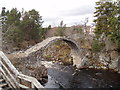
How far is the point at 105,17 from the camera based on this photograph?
1916 centimetres

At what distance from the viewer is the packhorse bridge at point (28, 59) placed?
4447 mm

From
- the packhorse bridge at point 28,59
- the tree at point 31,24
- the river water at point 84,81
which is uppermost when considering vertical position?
the tree at point 31,24

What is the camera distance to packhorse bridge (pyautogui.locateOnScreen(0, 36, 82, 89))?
14.6 ft

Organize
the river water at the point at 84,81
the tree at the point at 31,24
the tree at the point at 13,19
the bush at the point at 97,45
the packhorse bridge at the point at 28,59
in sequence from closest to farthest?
1. the packhorse bridge at the point at 28,59
2. the river water at the point at 84,81
3. the bush at the point at 97,45
4. the tree at the point at 13,19
5. the tree at the point at 31,24

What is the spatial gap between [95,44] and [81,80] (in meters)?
6.97

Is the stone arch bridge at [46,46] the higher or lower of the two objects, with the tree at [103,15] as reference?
lower

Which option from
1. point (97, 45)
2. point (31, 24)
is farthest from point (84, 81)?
point (31, 24)

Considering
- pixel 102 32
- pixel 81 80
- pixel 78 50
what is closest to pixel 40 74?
pixel 81 80

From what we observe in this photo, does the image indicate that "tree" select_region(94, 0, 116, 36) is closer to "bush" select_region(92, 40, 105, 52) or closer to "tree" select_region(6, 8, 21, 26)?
"bush" select_region(92, 40, 105, 52)

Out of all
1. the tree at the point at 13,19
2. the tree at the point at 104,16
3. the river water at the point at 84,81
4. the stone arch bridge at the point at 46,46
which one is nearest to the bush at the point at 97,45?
the tree at the point at 104,16

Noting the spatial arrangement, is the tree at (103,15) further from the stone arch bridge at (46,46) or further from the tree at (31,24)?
the tree at (31,24)

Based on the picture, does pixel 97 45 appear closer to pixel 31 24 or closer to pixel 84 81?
pixel 84 81

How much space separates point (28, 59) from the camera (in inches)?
475

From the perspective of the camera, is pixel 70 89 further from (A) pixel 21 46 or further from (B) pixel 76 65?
(A) pixel 21 46
